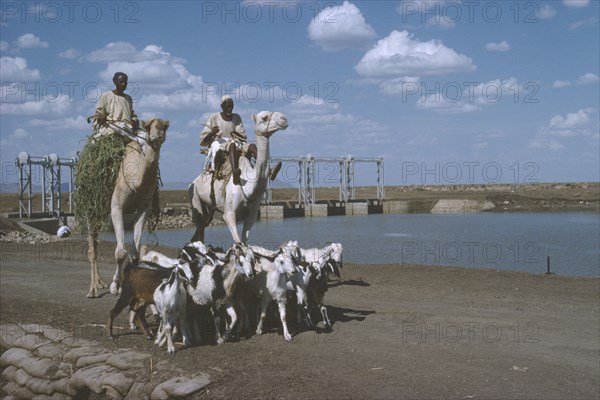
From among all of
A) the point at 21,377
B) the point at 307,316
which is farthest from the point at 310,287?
the point at 21,377

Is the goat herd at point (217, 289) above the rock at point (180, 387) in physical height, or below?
above

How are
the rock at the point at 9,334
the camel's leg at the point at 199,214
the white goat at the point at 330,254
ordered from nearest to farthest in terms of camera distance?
the rock at the point at 9,334 < the camel's leg at the point at 199,214 < the white goat at the point at 330,254

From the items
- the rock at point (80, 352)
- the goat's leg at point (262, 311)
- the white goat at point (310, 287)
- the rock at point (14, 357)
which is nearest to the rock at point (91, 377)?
the rock at point (80, 352)

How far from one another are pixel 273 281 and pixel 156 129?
324 centimetres

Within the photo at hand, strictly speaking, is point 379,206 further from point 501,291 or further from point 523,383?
point 523,383

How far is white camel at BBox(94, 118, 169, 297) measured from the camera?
453 inches

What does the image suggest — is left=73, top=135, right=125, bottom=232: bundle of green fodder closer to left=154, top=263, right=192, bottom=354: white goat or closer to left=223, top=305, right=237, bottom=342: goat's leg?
left=154, top=263, right=192, bottom=354: white goat

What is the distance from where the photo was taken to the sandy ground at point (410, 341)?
7.95 m

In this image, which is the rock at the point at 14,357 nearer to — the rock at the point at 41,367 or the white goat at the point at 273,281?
the rock at the point at 41,367

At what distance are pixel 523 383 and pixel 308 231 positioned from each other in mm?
43595

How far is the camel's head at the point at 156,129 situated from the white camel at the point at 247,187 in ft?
4.17

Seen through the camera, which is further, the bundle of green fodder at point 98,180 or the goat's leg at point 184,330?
the bundle of green fodder at point 98,180

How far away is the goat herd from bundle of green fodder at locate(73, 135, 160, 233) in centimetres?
245

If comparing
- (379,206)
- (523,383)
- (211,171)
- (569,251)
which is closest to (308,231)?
(569,251)
